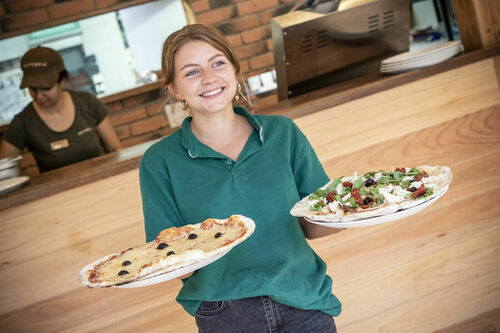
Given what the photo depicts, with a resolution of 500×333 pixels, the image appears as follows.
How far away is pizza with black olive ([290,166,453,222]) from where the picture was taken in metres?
1.20

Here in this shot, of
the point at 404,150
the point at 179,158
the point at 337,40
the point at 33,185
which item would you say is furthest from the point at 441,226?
the point at 33,185

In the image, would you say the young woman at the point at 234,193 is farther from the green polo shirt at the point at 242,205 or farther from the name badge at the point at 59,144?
the name badge at the point at 59,144

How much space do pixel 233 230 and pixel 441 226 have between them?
124 cm

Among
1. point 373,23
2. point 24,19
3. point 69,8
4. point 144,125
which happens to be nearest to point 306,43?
point 373,23

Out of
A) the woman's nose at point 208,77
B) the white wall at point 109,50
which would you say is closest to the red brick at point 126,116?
the white wall at point 109,50

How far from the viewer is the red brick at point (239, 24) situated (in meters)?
4.09

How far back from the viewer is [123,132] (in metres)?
4.10

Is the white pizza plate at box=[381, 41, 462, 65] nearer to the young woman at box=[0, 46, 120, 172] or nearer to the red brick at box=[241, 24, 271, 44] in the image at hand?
the young woman at box=[0, 46, 120, 172]

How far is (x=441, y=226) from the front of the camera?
2.15m

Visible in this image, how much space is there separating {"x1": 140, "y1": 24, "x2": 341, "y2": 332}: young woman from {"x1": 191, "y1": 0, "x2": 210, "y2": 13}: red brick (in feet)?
8.83

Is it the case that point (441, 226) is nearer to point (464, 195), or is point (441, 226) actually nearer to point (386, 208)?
point (464, 195)

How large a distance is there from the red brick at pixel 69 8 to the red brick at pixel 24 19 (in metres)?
0.06

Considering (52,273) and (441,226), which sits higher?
(52,273)

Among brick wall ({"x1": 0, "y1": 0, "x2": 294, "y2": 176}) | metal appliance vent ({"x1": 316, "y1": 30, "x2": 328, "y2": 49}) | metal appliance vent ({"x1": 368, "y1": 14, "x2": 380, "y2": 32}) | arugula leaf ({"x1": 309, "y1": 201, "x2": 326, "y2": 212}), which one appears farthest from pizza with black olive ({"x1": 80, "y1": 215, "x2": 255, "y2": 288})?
brick wall ({"x1": 0, "y1": 0, "x2": 294, "y2": 176})
